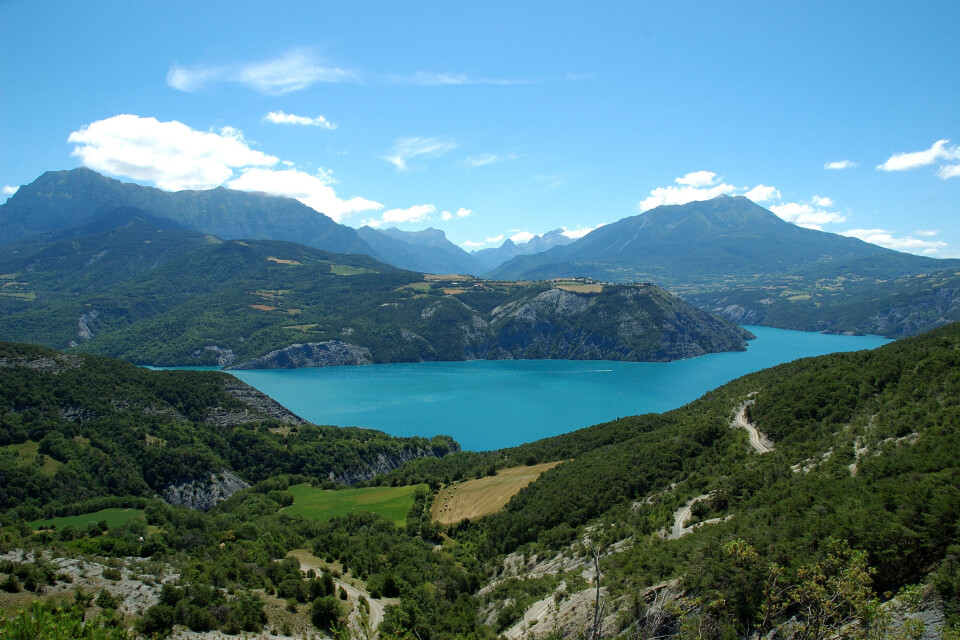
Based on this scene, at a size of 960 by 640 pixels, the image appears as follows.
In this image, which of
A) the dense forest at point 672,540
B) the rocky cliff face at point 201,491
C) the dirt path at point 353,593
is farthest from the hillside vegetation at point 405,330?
the dirt path at point 353,593

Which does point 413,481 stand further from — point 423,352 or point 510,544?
point 423,352

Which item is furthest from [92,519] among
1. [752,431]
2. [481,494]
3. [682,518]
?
[752,431]

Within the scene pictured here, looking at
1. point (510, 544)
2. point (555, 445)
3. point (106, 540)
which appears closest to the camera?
point (106, 540)

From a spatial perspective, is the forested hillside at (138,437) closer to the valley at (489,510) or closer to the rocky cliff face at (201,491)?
the valley at (489,510)

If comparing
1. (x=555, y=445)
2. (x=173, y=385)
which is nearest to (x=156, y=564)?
(x=555, y=445)

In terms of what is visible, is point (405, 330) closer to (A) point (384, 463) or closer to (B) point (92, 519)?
(A) point (384, 463)

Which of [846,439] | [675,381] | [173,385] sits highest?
[846,439]
